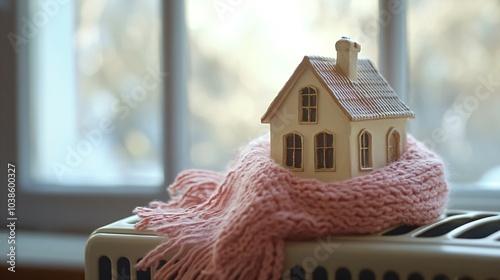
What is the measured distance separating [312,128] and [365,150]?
0.08 m

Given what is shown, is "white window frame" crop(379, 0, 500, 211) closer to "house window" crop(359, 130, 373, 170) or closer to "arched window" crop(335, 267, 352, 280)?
"house window" crop(359, 130, 373, 170)

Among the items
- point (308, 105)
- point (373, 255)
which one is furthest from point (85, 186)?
point (373, 255)

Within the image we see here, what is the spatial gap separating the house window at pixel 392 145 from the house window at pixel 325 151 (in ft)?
0.34

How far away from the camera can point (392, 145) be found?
958 millimetres

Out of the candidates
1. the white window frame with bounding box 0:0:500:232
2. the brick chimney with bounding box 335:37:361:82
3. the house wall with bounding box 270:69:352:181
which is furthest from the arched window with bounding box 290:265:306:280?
the white window frame with bounding box 0:0:500:232

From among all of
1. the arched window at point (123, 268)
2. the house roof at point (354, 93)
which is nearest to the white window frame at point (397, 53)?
the house roof at point (354, 93)

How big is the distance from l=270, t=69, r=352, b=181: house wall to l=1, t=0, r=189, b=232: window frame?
52 cm

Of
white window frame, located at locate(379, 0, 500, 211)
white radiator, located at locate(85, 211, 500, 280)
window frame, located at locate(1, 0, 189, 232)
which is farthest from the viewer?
window frame, located at locate(1, 0, 189, 232)

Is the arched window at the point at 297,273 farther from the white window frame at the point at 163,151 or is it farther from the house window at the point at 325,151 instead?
the white window frame at the point at 163,151

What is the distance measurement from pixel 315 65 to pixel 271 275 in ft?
0.95

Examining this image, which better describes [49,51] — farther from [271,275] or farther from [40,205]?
[271,275]

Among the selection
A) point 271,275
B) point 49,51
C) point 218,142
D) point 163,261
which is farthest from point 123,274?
point 49,51

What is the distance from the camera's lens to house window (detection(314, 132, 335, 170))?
88cm

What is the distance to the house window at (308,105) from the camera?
0.89 meters
